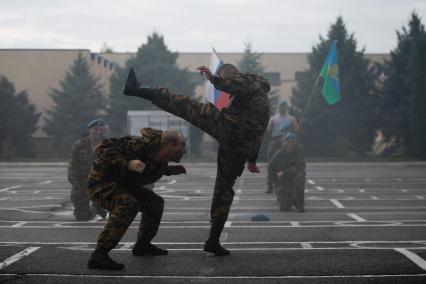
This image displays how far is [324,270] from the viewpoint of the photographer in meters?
5.54

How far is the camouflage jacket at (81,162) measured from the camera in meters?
10.9

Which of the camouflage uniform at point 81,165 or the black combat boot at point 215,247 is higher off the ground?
the camouflage uniform at point 81,165

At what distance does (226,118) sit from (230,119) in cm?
4

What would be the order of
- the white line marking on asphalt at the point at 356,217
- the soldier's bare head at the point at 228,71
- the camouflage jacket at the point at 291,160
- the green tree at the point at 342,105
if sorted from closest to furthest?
the soldier's bare head at the point at 228,71, the white line marking on asphalt at the point at 356,217, the camouflage jacket at the point at 291,160, the green tree at the point at 342,105

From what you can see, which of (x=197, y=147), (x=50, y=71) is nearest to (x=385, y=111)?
(x=197, y=147)

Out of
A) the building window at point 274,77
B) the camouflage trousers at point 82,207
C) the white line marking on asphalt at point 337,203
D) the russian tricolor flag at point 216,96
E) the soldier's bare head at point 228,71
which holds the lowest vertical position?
the white line marking on asphalt at point 337,203

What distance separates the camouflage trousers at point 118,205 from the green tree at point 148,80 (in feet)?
111

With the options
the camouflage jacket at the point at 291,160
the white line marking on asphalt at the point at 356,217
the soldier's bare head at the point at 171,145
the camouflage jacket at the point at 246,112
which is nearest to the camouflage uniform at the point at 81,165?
the camouflage jacket at the point at 291,160

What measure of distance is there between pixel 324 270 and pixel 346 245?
60.8 inches

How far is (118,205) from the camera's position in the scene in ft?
18.6

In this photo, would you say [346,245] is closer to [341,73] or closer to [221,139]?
[221,139]

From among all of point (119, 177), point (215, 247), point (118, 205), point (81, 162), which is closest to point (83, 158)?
point (81, 162)

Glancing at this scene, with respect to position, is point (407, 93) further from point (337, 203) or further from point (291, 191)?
point (291, 191)

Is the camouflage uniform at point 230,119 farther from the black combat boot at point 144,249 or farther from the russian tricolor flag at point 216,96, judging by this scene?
the russian tricolor flag at point 216,96
